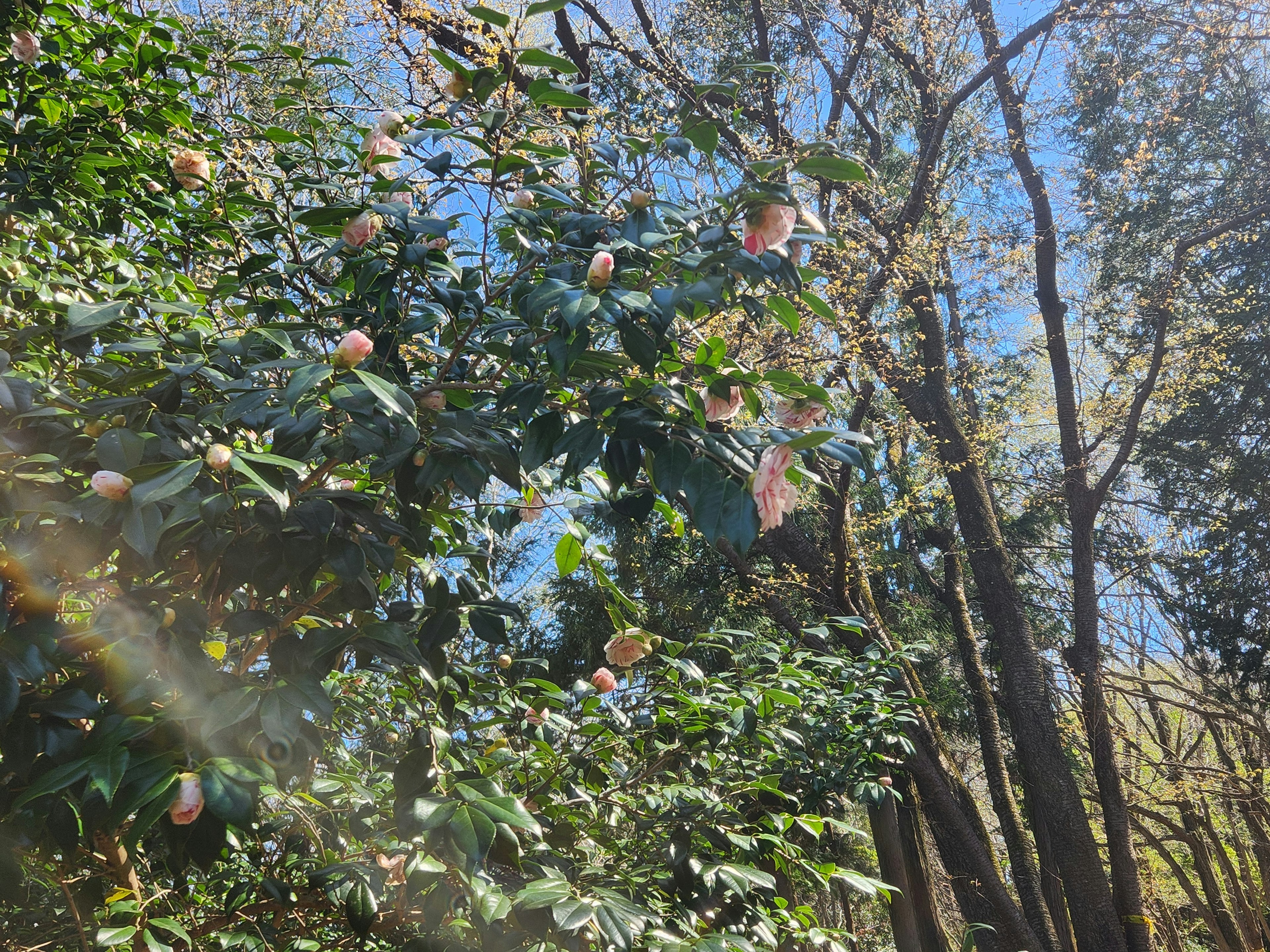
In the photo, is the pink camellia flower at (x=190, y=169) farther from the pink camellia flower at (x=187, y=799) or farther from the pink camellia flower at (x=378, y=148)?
the pink camellia flower at (x=187, y=799)

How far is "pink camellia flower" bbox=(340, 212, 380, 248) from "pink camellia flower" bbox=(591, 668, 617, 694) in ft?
2.81

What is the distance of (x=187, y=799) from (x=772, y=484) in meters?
0.64

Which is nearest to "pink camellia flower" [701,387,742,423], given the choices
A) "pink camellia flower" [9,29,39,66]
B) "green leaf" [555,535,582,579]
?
"green leaf" [555,535,582,579]

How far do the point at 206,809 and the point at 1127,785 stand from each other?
7.16 m

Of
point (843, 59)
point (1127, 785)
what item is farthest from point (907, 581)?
point (843, 59)

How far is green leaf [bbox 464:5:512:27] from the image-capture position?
1.02 meters

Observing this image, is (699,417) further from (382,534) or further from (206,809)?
(206,809)

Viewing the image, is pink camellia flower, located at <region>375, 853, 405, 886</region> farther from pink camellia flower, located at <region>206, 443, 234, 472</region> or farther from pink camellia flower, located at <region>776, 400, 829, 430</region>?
pink camellia flower, located at <region>776, 400, 829, 430</region>

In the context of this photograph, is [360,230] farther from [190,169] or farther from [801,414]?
[801,414]

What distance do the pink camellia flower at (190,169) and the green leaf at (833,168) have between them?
3.35ft

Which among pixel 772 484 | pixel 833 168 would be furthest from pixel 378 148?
pixel 772 484

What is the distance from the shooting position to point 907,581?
21.8 feet

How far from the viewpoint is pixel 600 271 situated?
3.22 ft

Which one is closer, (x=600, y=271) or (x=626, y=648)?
(x=600, y=271)
